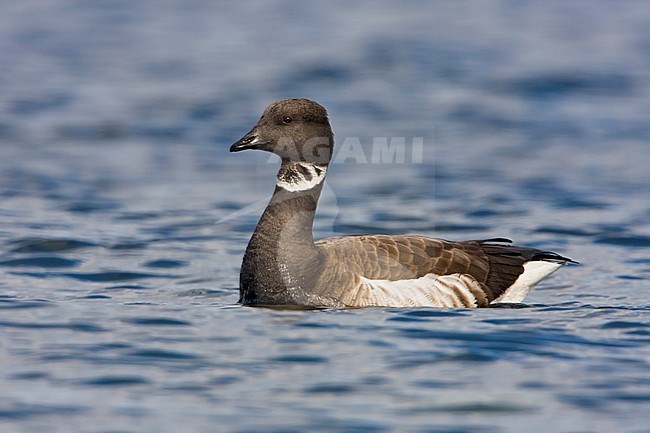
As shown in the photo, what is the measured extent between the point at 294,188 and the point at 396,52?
14178 millimetres

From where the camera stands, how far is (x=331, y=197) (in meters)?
16.8

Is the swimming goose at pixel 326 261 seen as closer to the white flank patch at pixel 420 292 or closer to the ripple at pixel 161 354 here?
the white flank patch at pixel 420 292

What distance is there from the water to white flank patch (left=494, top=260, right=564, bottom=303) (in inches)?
13.1

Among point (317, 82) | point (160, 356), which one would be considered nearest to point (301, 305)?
point (160, 356)

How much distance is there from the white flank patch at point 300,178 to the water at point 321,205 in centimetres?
126

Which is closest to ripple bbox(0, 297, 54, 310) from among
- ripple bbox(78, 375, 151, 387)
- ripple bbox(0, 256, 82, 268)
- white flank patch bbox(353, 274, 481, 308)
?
ripple bbox(0, 256, 82, 268)

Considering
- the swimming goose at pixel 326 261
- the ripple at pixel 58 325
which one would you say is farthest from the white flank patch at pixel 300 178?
the ripple at pixel 58 325

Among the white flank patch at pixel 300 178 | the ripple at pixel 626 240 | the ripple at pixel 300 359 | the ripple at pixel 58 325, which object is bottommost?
the ripple at pixel 300 359

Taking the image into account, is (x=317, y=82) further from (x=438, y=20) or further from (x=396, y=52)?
(x=438, y=20)

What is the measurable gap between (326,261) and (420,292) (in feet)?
3.02

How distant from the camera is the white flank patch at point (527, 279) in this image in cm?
1182

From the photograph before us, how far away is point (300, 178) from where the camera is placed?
11625 mm

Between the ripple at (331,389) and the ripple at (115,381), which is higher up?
the ripple at (115,381)

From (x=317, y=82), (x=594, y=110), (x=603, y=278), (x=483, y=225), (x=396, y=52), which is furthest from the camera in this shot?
(x=396, y=52)
